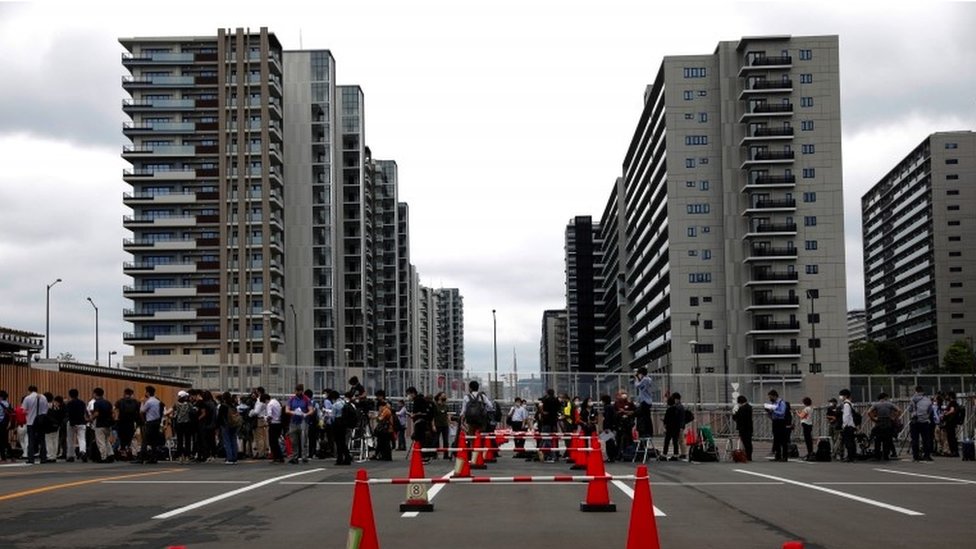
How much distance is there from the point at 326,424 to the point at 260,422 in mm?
1657

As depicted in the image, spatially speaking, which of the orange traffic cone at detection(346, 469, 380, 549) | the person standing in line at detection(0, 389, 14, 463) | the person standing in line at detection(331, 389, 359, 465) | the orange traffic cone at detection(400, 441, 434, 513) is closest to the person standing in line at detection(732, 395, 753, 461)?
the person standing in line at detection(331, 389, 359, 465)

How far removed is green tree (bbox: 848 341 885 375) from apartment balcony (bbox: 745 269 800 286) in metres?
52.4

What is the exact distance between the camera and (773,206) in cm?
10312

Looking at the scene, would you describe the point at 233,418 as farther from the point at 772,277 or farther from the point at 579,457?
the point at 772,277

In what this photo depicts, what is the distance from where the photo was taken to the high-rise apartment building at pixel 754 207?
102438 millimetres

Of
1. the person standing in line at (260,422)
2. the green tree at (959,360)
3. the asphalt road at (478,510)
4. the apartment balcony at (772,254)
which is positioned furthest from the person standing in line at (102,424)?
the green tree at (959,360)

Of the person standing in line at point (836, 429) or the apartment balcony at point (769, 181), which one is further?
the apartment balcony at point (769, 181)

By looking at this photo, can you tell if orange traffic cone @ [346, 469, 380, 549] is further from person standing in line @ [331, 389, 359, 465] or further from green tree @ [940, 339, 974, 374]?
green tree @ [940, 339, 974, 374]

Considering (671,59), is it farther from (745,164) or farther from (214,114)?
(214,114)

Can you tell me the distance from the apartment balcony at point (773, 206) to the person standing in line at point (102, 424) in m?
83.1

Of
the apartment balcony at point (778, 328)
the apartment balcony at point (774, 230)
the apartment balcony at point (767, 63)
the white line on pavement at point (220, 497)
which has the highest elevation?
the apartment balcony at point (767, 63)

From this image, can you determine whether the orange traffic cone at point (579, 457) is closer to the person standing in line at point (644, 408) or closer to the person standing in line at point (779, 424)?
the person standing in line at point (644, 408)

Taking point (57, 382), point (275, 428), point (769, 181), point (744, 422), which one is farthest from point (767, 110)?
point (275, 428)

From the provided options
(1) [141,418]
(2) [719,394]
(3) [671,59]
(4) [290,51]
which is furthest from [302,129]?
(1) [141,418]
